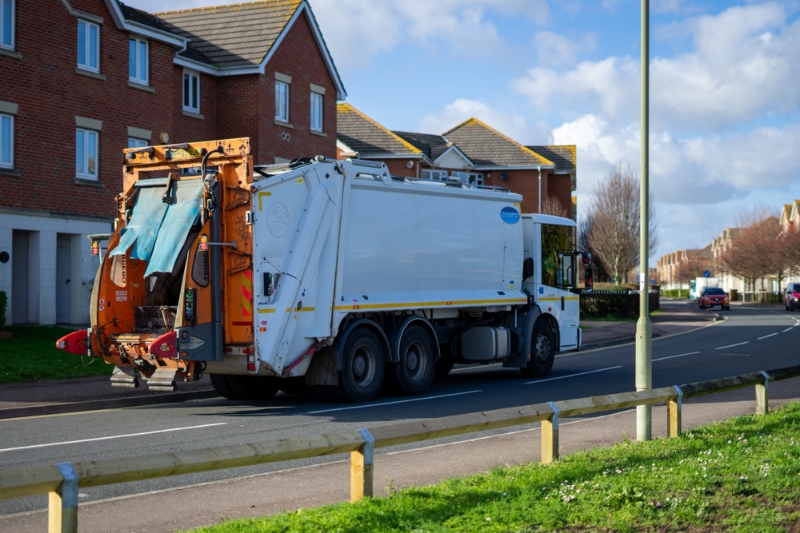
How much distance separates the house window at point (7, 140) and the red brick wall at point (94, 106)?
0.12 metres

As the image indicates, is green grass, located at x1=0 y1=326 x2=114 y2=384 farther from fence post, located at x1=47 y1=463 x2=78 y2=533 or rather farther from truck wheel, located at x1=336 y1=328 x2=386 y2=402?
fence post, located at x1=47 y1=463 x2=78 y2=533

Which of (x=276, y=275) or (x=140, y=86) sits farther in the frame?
(x=140, y=86)

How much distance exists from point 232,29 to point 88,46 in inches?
332

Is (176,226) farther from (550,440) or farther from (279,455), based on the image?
(279,455)

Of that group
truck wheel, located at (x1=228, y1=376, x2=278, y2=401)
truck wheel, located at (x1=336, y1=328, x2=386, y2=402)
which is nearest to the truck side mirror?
truck wheel, located at (x1=336, y1=328, x2=386, y2=402)

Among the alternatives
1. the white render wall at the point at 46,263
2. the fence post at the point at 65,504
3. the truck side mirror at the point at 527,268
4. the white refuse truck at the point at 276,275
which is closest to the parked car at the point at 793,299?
the truck side mirror at the point at 527,268

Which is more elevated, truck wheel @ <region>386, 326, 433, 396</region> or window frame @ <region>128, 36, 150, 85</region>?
window frame @ <region>128, 36, 150, 85</region>

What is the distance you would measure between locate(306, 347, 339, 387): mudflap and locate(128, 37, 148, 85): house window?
15.4 m

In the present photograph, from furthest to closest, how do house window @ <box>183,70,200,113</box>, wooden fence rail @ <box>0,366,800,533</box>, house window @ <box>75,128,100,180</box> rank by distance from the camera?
house window @ <box>183,70,200,113</box> → house window @ <box>75,128,100,180</box> → wooden fence rail @ <box>0,366,800,533</box>

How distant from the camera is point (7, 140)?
2272cm

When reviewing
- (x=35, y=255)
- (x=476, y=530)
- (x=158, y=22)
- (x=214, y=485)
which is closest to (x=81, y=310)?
(x=35, y=255)

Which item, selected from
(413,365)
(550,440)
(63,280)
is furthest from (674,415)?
(63,280)

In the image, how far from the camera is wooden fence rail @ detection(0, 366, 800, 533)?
486 centimetres

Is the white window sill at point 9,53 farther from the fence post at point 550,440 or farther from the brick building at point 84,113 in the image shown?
the fence post at point 550,440
